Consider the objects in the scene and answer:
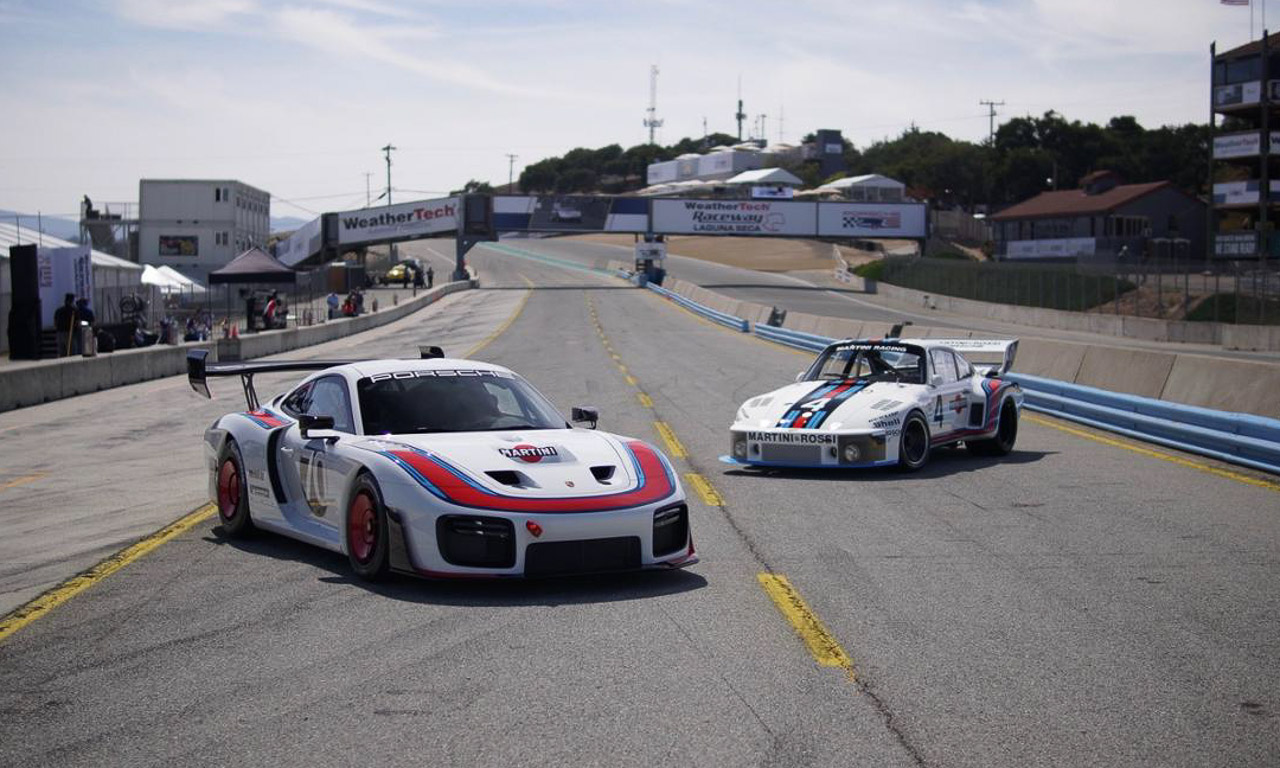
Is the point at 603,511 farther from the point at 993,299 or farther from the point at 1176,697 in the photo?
the point at 993,299

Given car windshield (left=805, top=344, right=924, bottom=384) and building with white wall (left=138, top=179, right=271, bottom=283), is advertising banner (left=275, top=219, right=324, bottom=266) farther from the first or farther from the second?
car windshield (left=805, top=344, right=924, bottom=384)

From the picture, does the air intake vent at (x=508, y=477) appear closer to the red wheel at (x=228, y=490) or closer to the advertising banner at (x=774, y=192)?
the red wheel at (x=228, y=490)

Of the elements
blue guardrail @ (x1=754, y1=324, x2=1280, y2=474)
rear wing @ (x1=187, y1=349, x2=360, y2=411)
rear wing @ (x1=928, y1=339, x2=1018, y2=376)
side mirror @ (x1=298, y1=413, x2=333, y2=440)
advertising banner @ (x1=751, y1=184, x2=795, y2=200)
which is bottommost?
blue guardrail @ (x1=754, y1=324, x2=1280, y2=474)

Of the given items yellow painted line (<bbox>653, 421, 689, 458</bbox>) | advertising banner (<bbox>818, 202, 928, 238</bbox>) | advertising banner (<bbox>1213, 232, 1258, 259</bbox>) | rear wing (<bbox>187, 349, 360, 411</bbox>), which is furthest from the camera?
advertising banner (<bbox>818, 202, 928, 238</bbox>)

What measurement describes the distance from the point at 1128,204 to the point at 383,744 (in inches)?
3691

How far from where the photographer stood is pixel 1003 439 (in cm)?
1558

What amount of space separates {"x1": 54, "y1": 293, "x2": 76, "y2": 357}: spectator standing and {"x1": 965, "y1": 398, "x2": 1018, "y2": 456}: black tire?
924 inches

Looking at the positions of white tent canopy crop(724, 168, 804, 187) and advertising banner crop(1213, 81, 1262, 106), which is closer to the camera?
advertising banner crop(1213, 81, 1262, 106)

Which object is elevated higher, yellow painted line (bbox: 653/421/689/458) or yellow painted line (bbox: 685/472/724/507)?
yellow painted line (bbox: 653/421/689/458)

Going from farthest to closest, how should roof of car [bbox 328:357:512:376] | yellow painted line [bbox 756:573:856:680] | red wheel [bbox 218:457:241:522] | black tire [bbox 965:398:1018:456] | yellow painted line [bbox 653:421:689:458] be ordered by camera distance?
1. yellow painted line [bbox 653:421:689:458]
2. black tire [bbox 965:398:1018:456]
3. red wheel [bbox 218:457:241:522]
4. roof of car [bbox 328:357:512:376]
5. yellow painted line [bbox 756:573:856:680]

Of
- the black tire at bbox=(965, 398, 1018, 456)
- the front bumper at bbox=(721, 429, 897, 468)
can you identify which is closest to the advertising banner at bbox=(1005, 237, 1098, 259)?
the black tire at bbox=(965, 398, 1018, 456)

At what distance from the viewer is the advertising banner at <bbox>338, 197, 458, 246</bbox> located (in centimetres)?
9762

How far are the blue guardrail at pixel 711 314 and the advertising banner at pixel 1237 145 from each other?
3224 centimetres

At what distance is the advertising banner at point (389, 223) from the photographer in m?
97.6
